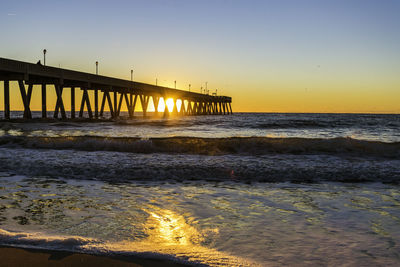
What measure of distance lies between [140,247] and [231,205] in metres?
1.89

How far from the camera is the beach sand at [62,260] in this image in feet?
8.70

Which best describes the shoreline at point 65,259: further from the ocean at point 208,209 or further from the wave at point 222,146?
the wave at point 222,146

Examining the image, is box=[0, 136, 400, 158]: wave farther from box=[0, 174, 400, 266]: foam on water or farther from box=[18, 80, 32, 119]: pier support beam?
box=[18, 80, 32, 119]: pier support beam

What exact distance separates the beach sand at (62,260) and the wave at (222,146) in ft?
28.1

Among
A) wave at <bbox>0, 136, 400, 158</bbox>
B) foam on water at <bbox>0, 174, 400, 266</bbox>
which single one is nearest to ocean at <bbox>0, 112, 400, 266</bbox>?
foam on water at <bbox>0, 174, 400, 266</bbox>

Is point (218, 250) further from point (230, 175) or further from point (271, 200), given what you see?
point (230, 175)

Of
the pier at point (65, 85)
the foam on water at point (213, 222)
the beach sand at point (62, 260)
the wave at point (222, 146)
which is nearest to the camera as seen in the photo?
the beach sand at point (62, 260)

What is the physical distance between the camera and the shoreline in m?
2.65

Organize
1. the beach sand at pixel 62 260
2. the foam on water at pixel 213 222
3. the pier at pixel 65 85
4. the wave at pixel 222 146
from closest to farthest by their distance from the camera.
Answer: the beach sand at pixel 62 260 < the foam on water at pixel 213 222 < the wave at pixel 222 146 < the pier at pixel 65 85

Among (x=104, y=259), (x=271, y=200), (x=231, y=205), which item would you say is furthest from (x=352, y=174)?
(x=104, y=259)

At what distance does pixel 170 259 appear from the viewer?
2.78 meters

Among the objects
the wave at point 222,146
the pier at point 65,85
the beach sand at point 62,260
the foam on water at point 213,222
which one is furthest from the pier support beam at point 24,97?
the beach sand at point 62,260

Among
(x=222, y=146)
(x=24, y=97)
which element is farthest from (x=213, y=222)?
(x=24, y=97)

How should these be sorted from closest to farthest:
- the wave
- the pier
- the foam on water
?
the foam on water
the wave
the pier
